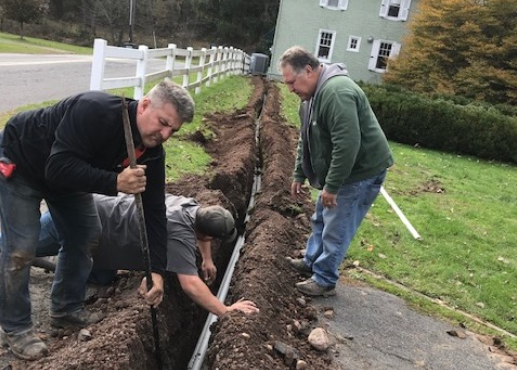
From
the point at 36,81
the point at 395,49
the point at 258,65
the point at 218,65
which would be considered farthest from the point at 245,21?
the point at 36,81

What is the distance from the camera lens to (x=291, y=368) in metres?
Answer: 3.17

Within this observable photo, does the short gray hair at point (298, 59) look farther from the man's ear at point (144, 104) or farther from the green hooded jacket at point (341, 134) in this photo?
the man's ear at point (144, 104)

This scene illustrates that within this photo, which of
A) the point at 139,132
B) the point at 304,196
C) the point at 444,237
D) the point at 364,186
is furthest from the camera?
the point at 304,196

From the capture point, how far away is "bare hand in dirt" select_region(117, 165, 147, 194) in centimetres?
246

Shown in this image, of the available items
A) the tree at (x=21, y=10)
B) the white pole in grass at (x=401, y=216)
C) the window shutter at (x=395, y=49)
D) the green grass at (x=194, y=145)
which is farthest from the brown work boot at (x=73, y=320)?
the tree at (x=21, y=10)

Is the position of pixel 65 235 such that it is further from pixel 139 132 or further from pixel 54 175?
pixel 139 132

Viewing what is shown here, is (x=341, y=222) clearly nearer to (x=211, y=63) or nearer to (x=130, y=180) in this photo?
(x=130, y=180)

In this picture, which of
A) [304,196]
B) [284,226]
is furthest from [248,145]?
[284,226]

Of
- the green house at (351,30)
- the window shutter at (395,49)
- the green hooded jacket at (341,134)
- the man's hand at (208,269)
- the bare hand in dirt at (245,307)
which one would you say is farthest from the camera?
the green house at (351,30)

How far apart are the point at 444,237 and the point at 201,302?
4322mm

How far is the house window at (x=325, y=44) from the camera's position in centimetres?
2930

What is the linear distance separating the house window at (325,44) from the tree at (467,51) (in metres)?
5.98

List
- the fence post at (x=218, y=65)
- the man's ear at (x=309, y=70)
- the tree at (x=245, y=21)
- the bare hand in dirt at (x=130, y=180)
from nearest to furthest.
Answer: the bare hand in dirt at (x=130, y=180)
the man's ear at (x=309, y=70)
the fence post at (x=218, y=65)
the tree at (x=245, y=21)

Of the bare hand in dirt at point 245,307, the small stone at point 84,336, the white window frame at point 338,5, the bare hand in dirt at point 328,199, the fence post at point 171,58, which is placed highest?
the white window frame at point 338,5
